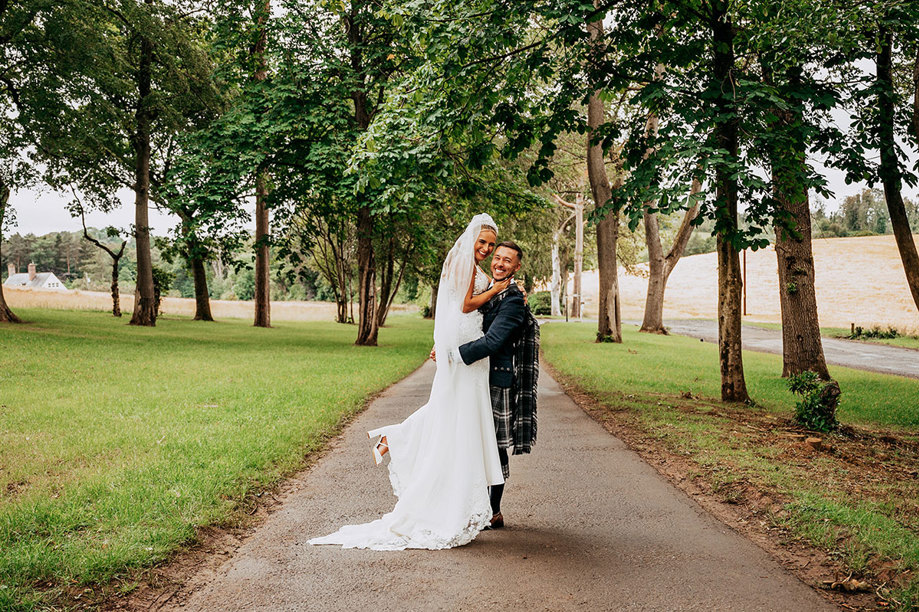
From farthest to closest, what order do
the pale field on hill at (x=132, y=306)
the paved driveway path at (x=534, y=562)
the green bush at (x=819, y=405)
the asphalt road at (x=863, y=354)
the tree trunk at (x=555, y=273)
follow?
1. the tree trunk at (x=555, y=273)
2. the pale field on hill at (x=132, y=306)
3. the asphalt road at (x=863, y=354)
4. the green bush at (x=819, y=405)
5. the paved driveway path at (x=534, y=562)

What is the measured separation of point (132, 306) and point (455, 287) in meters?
47.0

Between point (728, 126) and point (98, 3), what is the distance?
20212mm

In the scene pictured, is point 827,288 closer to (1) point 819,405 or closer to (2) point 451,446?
(1) point 819,405

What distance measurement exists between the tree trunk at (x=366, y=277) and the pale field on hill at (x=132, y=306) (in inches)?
756

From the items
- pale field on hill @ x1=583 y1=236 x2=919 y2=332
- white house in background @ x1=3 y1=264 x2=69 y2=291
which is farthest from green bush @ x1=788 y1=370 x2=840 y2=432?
white house in background @ x1=3 y1=264 x2=69 y2=291

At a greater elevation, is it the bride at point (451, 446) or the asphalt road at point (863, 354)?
the bride at point (451, 446)

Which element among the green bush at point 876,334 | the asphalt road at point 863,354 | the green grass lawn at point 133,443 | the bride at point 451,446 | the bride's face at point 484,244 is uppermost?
the bride's face at point 484,244

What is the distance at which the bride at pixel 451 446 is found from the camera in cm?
431

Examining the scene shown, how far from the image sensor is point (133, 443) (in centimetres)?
663

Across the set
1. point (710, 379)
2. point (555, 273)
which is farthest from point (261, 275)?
point (710, 379)

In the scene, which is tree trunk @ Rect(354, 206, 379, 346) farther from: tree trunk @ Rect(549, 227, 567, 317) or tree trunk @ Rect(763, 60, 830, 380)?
tree trunk @ Rect(549, 227, 567, 317)

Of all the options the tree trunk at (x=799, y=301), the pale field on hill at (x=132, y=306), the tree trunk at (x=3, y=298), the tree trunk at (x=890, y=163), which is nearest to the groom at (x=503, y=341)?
the tree trunk at (x=890, y=163)

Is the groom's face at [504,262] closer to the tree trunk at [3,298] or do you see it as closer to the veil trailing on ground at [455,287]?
the veil trailing on ground at [455,287]

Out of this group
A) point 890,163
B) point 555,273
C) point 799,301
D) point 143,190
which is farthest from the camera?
point 555,273
